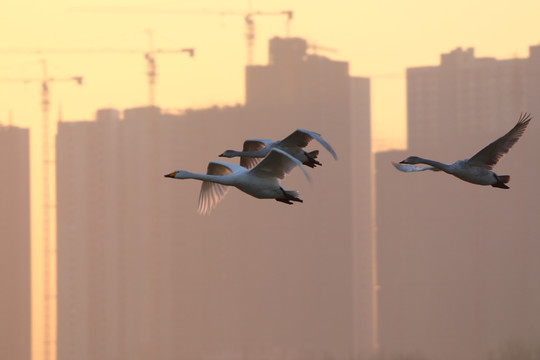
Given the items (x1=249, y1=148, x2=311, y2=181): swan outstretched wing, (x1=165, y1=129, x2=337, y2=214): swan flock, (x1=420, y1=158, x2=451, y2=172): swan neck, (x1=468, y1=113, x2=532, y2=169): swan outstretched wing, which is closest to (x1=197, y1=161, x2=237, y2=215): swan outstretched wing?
(x1=165, y1=129, x2=337, y2=214): swan flock

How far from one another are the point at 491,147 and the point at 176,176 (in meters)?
8.37

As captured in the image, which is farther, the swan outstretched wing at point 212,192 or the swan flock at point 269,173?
the swan outstretched wing at point 212,192

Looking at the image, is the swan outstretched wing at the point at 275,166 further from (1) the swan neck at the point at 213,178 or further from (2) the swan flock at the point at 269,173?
(1) the swan neck at the point at 213,178

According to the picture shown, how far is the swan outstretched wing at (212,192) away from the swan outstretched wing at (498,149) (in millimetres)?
7190

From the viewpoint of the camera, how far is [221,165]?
33.1 meters

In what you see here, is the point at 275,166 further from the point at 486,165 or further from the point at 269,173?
the point at 486,165

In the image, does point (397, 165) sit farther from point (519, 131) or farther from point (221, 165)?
point (221, 165)

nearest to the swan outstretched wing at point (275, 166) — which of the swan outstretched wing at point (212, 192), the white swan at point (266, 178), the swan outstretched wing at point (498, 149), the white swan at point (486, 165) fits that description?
the white swan at point (266, 178)

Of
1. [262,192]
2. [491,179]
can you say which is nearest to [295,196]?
[262,192]

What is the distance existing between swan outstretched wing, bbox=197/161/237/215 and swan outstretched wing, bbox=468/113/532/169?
7.19 metres

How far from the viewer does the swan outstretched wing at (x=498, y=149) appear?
30.2m

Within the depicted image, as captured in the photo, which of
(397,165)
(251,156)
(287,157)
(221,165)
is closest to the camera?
(287,157)

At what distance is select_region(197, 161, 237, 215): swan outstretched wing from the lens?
3388cm

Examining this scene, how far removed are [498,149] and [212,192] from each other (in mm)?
9325
